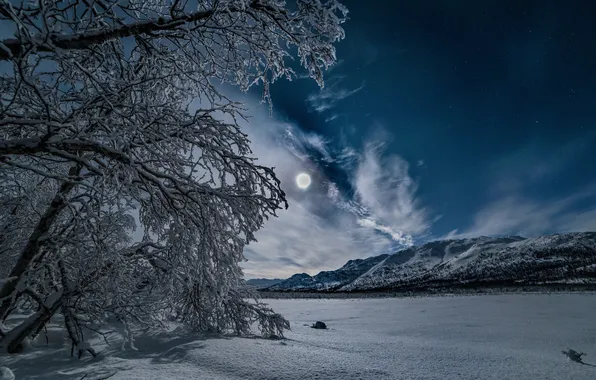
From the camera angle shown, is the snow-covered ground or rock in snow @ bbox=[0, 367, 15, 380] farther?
the snow-covered ground

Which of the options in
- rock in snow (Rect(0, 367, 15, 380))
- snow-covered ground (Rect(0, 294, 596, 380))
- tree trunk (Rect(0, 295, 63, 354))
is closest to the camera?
rock in snow (Rect(0, 367, 15, 380))

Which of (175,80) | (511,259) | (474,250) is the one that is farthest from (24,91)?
(474,250)

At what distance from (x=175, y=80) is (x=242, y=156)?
6.55 ft

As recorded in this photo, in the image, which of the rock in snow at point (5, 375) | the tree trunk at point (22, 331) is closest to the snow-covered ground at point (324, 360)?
the tree trunk at point (22, 331)

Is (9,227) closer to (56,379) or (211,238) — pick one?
(56,379)

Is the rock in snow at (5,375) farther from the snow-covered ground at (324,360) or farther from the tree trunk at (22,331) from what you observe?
the tree trunk at (22,331)

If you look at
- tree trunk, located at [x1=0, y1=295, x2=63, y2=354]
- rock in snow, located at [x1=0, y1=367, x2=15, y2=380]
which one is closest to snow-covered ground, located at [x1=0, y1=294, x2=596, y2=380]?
tree trunk, located at [x1=0, y1=295, x2=63, y2=354]

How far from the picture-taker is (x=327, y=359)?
124 inches

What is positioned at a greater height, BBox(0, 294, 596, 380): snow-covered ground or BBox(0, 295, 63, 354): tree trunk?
BBox(0, 295, 63, 354): tree trunk

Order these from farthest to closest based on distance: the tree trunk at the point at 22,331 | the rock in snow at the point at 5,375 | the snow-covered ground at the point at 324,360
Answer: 1. the tree trunk at the point at 22,331
2. the snow-covered ground at the point at 324,360
3. the rock in snow at the point at 5,375

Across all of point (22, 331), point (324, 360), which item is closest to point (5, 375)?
point (22, 331)

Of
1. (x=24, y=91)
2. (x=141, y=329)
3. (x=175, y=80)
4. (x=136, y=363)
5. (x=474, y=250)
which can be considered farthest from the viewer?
(x=474, y=250)

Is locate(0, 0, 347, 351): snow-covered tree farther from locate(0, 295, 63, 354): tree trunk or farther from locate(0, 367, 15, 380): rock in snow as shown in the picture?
locate(0, 367, 15, 380): rock in snow

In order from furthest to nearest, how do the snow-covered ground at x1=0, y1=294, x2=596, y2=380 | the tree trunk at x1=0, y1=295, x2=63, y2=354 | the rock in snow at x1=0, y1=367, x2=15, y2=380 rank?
the tree trunk at x1=0, y1=295, x2=63, y2=354 → the snow-covered ground at x1=0, y1=294, x2=596, y2=380 → the rock in snow at x1=0, y1=367, x2=15, y2=380
